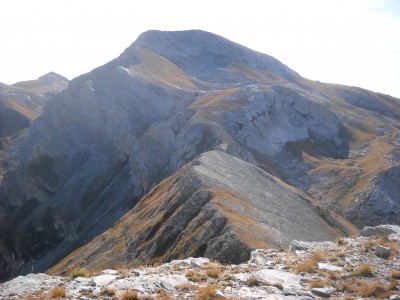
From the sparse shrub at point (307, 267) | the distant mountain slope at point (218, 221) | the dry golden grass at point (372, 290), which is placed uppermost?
the dry golden grass at point (372, 290)

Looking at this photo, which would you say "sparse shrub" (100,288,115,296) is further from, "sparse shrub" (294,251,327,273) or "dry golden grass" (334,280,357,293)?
"dry golden grass" (334,280,357,293)

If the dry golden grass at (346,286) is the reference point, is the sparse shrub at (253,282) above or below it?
below

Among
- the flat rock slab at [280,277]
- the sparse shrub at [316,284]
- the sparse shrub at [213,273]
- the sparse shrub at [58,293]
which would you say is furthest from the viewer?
the sparse shrub at [213,273]

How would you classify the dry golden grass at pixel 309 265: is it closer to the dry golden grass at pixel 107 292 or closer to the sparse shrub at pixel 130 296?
the sparse shrub at pixel 130 296

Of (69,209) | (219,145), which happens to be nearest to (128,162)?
(69,209)

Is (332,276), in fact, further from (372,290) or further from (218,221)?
(218,221)

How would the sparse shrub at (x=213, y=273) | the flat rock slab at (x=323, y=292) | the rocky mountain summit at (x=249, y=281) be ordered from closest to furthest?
1. the rocky mountain summit at (x=249, y=281)
2. the flat rock slab at (x=323, y=292)
3. the sparse shrub at (x=213, y=273)

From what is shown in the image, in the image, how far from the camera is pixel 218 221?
121ft

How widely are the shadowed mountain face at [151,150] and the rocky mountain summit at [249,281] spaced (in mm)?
62847

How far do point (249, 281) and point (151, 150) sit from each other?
92.3 metres

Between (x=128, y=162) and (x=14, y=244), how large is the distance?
38.7m

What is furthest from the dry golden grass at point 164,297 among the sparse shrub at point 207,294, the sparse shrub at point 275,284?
the sparse shrub at point 275,284

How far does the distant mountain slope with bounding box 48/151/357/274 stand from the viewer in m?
34.7

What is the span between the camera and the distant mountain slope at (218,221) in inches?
1366
